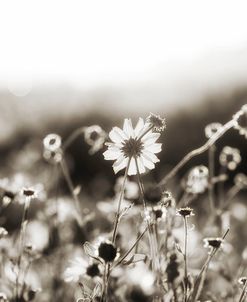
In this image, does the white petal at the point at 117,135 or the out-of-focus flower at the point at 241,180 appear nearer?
the white petal at the point at 117,135

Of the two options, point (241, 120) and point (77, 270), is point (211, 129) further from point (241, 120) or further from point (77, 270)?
point (77, 270)

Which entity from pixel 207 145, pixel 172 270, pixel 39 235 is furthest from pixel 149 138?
pixel 39 235

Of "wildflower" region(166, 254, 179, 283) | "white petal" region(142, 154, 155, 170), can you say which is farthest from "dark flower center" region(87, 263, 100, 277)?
"white petal" region(142, 154, 155, 170)

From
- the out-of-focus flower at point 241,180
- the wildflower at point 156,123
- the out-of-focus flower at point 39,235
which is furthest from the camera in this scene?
the out-of-focus flower at point 39,235

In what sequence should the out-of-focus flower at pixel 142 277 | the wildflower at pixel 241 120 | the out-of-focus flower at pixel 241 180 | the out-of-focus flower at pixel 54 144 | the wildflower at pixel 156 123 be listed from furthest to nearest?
the out-of-focus flower at pixel 241 180, the out-of-focus flower at pixel 54 144, the wildflower at pixel 241 120, the wildflower at pixel 156 123, the out-of-focus flower at pixel 142 277

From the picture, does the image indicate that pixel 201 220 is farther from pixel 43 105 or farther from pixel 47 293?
pixel 43 105

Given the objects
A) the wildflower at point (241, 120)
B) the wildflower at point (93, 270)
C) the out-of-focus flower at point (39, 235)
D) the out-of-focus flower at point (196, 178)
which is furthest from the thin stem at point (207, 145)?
the out-of-focus flower at point (39, 235)

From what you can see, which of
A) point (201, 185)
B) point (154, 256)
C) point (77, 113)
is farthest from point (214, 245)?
point (77, 113)

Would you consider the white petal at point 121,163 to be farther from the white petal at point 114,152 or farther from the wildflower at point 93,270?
the wildflower at point 93,270
